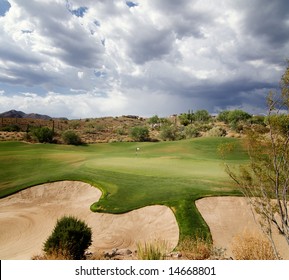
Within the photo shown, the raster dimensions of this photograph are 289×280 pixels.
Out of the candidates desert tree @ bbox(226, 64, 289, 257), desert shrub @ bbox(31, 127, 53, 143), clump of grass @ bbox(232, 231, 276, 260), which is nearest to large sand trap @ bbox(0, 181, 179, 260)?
clump of grass @ bbox(232, 231, 276, 260)

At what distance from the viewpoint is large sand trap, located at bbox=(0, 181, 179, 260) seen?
19938 mm

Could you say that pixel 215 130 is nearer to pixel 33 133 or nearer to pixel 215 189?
pixel 33 133

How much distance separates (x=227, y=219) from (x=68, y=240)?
12359mm

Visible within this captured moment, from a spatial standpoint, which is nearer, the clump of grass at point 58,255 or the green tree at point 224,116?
the clump of grass at point 58,255

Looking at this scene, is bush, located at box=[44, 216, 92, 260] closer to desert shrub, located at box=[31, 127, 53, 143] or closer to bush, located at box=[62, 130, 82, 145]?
bush, located at box=[62, 130, 82, 145]

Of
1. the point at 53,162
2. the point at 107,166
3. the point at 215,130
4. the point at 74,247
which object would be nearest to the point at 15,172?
the point at 53,162

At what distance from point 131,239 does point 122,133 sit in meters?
95.6

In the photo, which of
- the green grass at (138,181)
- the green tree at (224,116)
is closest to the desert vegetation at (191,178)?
the green grass at (138,181)

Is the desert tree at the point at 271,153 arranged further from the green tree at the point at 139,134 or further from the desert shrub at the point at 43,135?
the green tree at the point at 139,134

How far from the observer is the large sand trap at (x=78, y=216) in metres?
19.9

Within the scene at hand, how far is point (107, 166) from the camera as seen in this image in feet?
128

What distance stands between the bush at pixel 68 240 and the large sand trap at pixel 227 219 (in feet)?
27.8

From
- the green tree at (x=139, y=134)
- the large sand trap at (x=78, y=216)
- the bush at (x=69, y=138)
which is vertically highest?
the green tree at (x=139, y=134)

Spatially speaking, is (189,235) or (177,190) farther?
(177,190)
